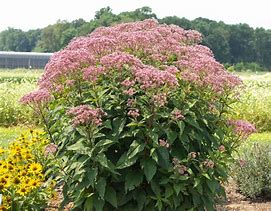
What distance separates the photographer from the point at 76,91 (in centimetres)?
421

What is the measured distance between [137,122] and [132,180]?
44 centimetres

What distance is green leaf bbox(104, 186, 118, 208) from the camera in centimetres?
391

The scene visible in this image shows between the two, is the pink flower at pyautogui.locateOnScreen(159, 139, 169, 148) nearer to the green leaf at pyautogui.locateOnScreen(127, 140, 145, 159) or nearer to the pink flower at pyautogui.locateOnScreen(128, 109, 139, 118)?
the green leaf at pyautogui.locateOnScreen(127, 140, 145, 159)

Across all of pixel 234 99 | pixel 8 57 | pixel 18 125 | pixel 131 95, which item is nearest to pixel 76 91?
pixel 131 95

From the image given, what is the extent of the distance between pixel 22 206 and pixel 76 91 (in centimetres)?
113

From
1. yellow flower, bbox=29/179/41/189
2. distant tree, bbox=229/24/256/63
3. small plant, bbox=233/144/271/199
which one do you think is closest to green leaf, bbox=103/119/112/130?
yellow flower, bbox=29/179/41/189

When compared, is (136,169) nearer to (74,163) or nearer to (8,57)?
(74,163)

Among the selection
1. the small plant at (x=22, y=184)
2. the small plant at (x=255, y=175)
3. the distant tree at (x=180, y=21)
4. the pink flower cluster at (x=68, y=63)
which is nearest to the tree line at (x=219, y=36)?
the distant tree at (x=180, y=21)

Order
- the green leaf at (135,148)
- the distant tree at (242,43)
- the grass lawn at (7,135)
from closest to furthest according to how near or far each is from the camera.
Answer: the green leaf at (135,148) → the grass lawn at (7,135) → the distant tree at (242,43)

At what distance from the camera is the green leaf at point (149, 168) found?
3.80 m

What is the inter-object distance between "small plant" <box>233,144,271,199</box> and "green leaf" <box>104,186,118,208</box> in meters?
2.13

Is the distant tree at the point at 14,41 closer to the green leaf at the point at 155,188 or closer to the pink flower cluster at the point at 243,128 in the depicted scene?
the pink flower cluster at the point at 243,128

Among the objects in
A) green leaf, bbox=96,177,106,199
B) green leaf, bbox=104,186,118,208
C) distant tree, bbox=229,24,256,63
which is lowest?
distant tree, bbox=229,24,256,63

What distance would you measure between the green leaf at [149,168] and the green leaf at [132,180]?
124 millimetres
